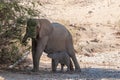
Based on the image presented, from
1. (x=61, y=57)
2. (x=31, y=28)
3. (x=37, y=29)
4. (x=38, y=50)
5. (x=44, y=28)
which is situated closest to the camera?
(x=31, y=28)

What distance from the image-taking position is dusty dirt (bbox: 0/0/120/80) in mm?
13352

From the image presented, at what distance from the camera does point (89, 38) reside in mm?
21578

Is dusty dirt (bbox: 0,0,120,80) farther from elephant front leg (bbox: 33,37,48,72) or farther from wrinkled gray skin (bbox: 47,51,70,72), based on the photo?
wrinkled gray skin (bbox: 47,51,70,72)

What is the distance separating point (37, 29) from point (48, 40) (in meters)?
0.47

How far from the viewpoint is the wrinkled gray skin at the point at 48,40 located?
1388 centimetres

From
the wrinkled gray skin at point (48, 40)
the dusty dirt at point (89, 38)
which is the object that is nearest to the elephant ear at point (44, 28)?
the wrinkled gray skin at point (48, 40)

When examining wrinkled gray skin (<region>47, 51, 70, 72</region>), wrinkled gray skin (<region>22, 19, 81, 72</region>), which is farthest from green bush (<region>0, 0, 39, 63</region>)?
wrinkled gray skin (<region>47, 51, 70, 72</region>)

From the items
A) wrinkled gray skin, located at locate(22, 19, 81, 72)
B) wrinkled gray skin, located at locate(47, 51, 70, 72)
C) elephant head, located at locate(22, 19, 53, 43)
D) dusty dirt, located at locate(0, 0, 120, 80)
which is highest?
elephant head, located at locate(22, 19, 53, 43)

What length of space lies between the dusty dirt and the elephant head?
1.20 ft

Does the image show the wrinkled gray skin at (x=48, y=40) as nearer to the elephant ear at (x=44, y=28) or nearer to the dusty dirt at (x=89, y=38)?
the elephant ear at (x=44, y=28)

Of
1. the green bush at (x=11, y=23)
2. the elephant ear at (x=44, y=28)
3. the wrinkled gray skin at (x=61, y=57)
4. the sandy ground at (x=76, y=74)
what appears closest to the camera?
the sandy ground at (x=76, y=74)

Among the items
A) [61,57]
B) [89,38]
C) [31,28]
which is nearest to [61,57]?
[61,57]

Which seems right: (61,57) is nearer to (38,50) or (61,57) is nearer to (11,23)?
(38,50)

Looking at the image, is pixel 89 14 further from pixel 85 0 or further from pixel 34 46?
pixel 34 46
